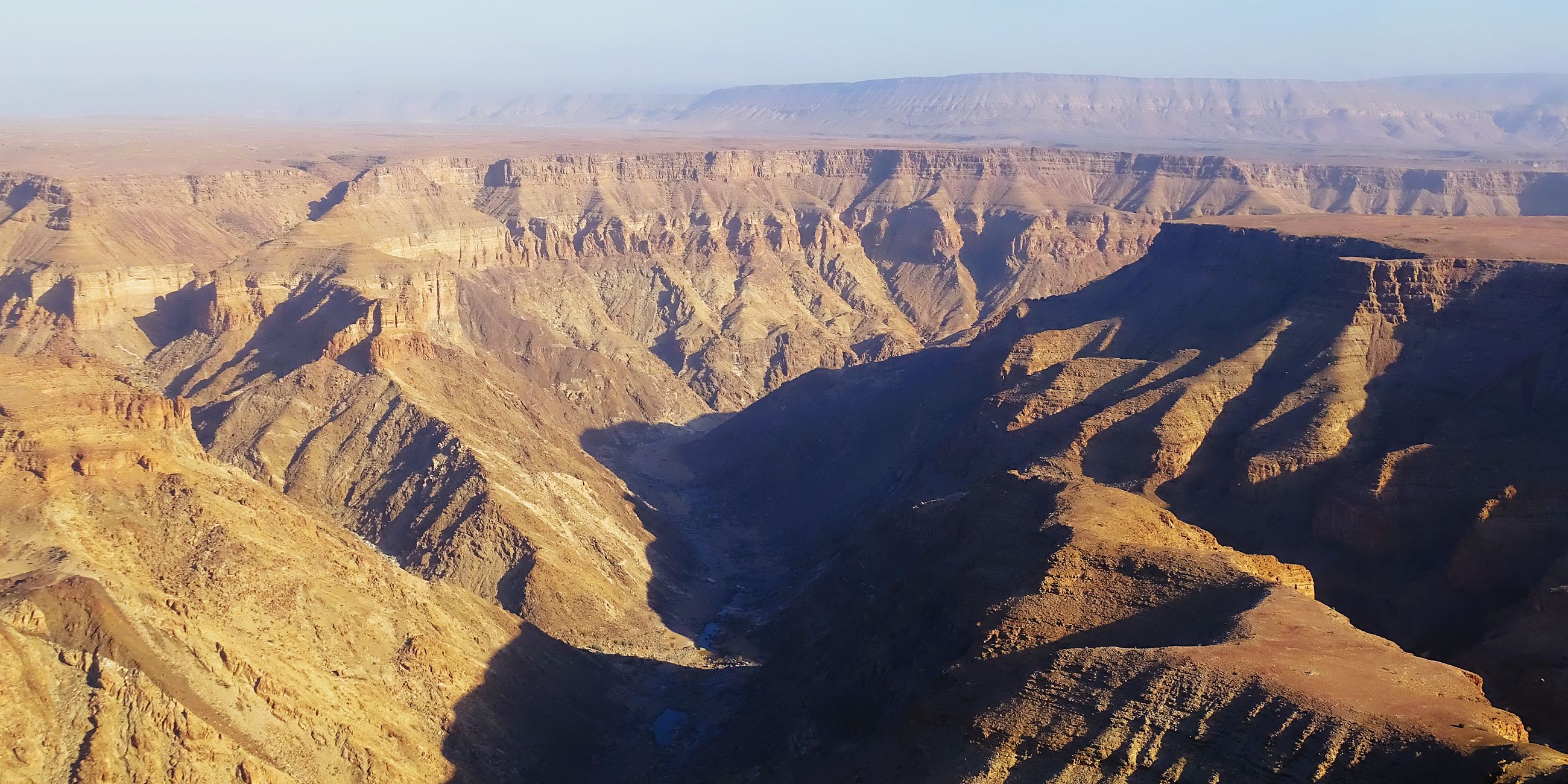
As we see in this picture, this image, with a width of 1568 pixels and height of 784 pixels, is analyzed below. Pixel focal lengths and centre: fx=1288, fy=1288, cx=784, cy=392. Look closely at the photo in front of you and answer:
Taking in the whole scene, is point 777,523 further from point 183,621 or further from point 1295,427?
point 183,621

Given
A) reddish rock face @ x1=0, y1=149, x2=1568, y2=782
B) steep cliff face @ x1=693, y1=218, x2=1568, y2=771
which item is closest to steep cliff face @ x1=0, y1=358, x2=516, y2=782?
reddish rock face @ x1=0, y1=149, x2=1568, y2=782

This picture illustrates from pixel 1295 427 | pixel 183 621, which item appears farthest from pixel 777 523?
pixel 183 621

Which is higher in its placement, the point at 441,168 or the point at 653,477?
the point at 441,168

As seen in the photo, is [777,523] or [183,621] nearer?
[183,621]

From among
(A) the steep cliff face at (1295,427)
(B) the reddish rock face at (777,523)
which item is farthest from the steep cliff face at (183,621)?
(A) the steep cliff face at (1295,427)

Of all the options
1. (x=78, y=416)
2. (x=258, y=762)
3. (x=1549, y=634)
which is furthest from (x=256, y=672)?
(x=1549, y=634)

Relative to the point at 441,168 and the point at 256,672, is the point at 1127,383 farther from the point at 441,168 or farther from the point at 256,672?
the point at 441,168

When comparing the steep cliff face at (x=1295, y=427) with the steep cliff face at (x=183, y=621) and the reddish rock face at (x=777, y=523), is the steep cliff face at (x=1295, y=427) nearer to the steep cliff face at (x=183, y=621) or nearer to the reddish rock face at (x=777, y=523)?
the reddish rock face at (x=777, y=523)

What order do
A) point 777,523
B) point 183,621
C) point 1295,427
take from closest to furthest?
1. point 183,621
2. point 1295,427
3. point 777,523

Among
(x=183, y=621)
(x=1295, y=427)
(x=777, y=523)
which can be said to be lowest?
(x=777, y=523)

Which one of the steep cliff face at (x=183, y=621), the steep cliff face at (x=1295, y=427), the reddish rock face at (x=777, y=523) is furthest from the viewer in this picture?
the steep cliff face at (x=1295, y=427)

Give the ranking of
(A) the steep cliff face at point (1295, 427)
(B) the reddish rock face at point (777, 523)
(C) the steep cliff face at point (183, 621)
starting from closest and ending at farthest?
(B) the reddish rock face at point (777, 523) < (C) the steep cliff face at point (183, 621) < (A) the steep cliff face at point (1295, 427)
